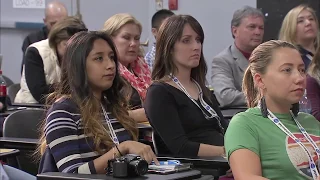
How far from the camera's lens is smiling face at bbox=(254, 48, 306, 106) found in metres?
2.84

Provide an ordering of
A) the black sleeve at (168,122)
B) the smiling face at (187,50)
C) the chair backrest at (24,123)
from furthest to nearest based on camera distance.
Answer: the chair backrest at (24,123) → the smiling face at (187,50) → the black sleeve at (168,122)

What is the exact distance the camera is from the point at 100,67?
311cm

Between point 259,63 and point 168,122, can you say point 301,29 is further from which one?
point 259,63

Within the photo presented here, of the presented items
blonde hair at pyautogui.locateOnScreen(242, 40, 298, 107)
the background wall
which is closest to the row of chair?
blonde hair at pyautogui.locateOnScreen(242, 40, 298, 107)

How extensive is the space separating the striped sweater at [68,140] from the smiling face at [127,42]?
1.60 m

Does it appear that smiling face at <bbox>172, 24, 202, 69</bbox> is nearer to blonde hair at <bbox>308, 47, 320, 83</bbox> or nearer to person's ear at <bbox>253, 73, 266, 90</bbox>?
person's ear at <bbox>253, 73, 266, 90</bbox>

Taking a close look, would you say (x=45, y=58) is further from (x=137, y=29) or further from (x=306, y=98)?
(x=306, y=98)

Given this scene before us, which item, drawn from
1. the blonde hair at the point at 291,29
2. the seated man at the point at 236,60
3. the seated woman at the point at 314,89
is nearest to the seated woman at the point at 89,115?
the seated woman at the point at 314,89

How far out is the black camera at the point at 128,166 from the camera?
265 cm

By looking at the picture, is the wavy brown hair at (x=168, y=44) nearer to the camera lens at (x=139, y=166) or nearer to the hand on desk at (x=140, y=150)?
the hand on desk at (x=140, y=150)

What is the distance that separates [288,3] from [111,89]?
12.9 feet

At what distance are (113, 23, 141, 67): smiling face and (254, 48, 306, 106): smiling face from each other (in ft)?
5.85

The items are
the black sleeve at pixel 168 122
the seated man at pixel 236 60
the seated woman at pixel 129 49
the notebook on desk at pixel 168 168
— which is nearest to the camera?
the notebook on desk at pixel 168 168

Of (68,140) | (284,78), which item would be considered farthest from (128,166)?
(284,78)
